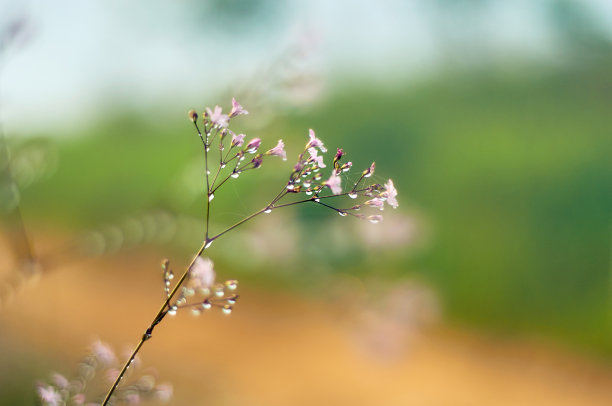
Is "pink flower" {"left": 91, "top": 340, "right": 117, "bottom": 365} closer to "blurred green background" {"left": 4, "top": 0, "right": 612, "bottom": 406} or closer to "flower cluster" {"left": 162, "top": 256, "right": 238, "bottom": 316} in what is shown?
"flower cluster" {"left": 162, "top": 256, "right": 238, "bottom": 316}

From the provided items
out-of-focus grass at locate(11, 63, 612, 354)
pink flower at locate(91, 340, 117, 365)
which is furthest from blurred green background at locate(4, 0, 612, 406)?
pink flower at locate(91, 340, 117, 365)

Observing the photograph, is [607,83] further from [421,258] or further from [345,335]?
[345,335]

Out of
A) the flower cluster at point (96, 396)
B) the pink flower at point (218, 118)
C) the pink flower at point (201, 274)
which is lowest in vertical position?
the flower cluster at point (96, 396)

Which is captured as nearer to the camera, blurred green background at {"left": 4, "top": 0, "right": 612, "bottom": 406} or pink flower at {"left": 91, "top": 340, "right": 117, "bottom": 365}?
pink flower at {"left": 91, "top": 340, "right": 117, "bottom": 365}

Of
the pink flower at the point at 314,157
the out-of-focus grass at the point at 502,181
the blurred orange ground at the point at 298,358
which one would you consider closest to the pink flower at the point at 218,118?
the pink flower at the point at 314,157

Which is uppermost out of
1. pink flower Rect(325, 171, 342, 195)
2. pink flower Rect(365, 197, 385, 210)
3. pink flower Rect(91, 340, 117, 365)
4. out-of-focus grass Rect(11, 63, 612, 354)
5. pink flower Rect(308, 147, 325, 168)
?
out-of-focus grass Rect(11, 63, 612, 354)

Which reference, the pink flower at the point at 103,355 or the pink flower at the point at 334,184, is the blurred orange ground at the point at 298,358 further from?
the pink flower at the point at 334,184
